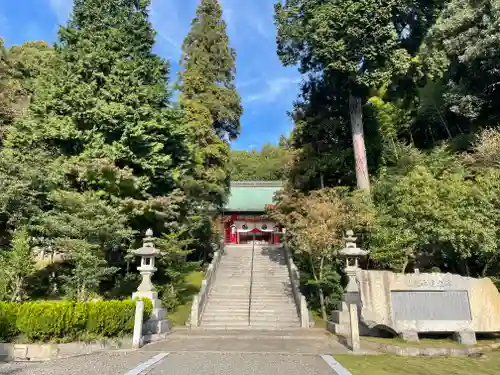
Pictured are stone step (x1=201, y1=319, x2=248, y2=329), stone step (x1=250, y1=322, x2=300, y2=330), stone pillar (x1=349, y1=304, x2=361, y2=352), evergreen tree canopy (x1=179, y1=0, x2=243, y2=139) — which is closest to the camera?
stone pillar (x1=349, y1=304, x2=361, y2=352)

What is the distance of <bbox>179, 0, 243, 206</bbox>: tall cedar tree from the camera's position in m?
20.6

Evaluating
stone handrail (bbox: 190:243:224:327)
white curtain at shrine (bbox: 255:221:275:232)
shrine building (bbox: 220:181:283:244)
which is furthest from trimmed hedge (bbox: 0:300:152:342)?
white curtain at shrine (bbox: 255:221:275:232)

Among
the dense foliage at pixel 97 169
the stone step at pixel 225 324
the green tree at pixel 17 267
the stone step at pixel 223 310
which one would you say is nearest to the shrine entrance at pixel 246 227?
the dense foliage at pixel 97 169

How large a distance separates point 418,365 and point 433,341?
2.58m

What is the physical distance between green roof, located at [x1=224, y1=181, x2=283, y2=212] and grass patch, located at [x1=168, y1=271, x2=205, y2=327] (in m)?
8.84

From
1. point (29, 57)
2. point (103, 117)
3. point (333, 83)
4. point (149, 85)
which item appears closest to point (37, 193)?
point (103, 117)

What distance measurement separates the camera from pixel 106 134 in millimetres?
14102

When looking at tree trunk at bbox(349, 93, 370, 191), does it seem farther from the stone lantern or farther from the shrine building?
the shrine building

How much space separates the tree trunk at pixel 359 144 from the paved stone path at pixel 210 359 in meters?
7.54

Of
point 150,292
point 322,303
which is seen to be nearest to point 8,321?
point 150,292

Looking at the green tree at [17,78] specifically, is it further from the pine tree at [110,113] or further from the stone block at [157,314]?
the stone block at [157,314]

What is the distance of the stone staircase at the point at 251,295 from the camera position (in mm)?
13547

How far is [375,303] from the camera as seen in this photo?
9672 mm

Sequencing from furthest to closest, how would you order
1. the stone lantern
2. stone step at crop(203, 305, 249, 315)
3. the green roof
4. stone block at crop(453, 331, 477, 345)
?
the green roof < stone step at crop(203, 305, 249, 315) < the stone lantern < stone block at crop(453, 331, 477, 345)
